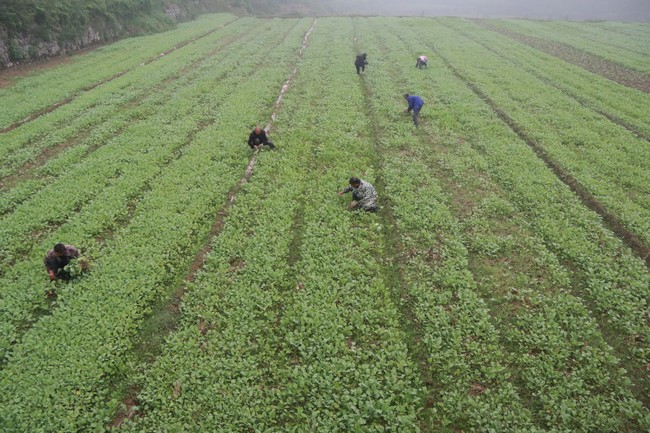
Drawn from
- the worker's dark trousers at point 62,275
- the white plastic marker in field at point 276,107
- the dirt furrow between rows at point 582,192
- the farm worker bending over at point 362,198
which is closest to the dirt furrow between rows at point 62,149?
the white plastic marker in field at point 276,107

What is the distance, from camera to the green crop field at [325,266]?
31.1ft

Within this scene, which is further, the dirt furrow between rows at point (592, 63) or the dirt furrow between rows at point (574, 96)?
A: the dirt furrow between rows at point (592, 63)

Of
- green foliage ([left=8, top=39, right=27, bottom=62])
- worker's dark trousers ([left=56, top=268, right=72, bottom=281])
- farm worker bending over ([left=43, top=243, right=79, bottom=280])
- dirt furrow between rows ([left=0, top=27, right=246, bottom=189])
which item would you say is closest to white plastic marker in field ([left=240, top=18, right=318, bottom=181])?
farm worker bending over ([left=43, top=243, right=79, bottom=280])

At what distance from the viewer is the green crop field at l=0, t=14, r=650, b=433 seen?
9.49 metres

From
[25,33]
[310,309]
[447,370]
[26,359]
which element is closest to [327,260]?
[310,309]

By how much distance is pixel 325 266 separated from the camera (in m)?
13.5

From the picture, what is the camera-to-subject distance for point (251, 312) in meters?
11.9

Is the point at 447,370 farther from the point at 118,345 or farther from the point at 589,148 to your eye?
the point at 589,148

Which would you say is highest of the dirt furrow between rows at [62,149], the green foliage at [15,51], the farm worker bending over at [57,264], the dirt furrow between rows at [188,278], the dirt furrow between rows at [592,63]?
the green foliage at [15,51]

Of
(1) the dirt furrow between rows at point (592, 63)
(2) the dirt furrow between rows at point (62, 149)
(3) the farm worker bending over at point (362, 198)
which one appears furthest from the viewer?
(1) the dirt furrow between rows at point (592, 63)

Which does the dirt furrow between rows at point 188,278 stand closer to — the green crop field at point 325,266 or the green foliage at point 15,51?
the green crop field at point 325,266

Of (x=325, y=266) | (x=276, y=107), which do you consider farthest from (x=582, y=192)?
(x=276, y=107)

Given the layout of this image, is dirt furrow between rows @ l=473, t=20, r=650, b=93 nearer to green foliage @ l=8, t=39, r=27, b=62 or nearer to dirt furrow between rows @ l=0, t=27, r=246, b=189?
dirt furrow between rows @ l=0, t=27, r=246, b=189

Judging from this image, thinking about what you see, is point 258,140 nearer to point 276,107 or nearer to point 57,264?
point 276,107
